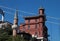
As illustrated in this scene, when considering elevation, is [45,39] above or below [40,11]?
below

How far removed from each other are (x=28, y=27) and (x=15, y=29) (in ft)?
75.2

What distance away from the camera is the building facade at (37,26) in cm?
9131

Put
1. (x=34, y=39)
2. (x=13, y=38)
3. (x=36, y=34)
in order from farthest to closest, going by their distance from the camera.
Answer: (x=36, y=34), (x=34, y=39), (x=13, y=38)

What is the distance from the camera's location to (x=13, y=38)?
205 feet

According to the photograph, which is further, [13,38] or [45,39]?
[45,39]

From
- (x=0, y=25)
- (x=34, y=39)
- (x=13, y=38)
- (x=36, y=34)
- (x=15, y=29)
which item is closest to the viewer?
(x=13, y=38)

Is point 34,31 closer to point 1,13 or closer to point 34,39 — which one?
point 34,39

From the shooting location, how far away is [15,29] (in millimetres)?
73375

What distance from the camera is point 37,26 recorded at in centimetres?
9412

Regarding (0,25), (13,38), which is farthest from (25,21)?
(13,38)

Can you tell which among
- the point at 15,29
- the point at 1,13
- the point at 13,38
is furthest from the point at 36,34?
the point at 13,38

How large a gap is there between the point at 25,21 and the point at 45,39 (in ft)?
37.1

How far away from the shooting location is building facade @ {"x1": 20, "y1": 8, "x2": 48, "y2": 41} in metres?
91.3

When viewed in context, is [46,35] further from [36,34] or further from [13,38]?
[13,38]
